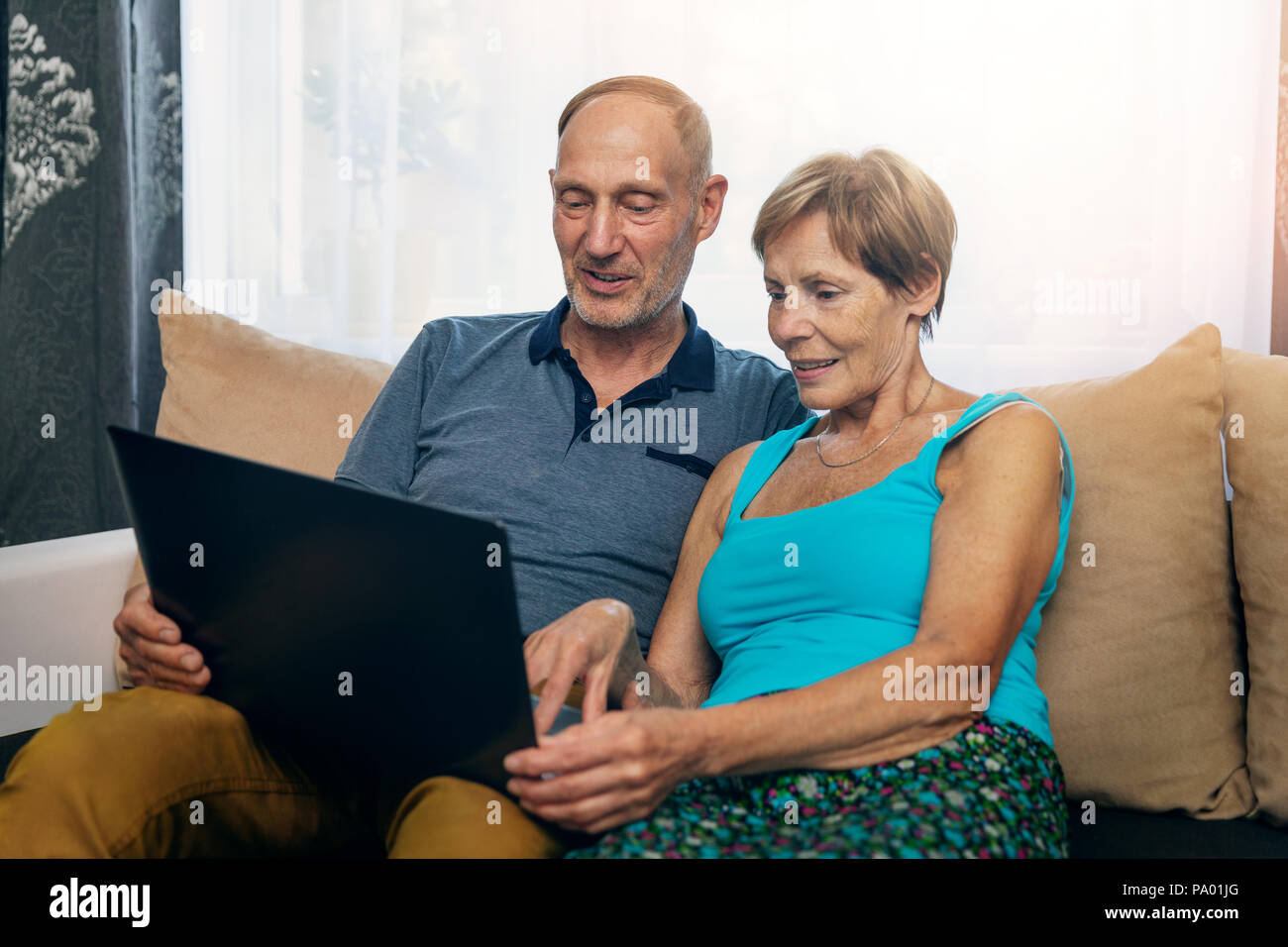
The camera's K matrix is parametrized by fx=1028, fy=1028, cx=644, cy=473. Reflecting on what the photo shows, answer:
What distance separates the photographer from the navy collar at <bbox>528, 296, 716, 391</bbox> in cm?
141

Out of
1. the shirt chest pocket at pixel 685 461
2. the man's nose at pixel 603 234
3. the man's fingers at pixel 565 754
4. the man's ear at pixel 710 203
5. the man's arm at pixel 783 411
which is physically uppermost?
the man's ear at pixel 710 203

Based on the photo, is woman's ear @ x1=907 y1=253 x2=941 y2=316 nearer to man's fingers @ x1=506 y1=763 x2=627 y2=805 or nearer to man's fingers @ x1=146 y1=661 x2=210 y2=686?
man's fingers @ x1=506 y1=763 x2=627 y2=805

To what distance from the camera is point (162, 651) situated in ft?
3.20

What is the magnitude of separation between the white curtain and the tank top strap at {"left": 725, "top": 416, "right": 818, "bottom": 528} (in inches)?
25.6

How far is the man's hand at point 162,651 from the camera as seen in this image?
0.97m

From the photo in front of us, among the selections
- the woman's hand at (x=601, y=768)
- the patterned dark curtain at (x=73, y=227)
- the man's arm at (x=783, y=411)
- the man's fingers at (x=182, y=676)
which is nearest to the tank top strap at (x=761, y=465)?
the man's arm at (x=783, y=411)

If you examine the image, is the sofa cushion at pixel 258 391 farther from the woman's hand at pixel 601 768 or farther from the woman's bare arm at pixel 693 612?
the woman's hand at pixel 601 768

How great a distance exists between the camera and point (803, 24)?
1.85m

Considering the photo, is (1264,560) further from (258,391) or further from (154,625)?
(258,391)

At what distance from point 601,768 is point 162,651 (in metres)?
0.47

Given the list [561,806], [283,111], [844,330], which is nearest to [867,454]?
[844,330]

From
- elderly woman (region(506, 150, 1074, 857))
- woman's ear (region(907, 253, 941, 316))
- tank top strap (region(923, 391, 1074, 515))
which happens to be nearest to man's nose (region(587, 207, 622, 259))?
elderly woman (region(506, 150, 1074, 857))

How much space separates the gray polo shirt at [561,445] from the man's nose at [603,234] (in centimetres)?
15

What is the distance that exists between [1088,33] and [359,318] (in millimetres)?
1463
